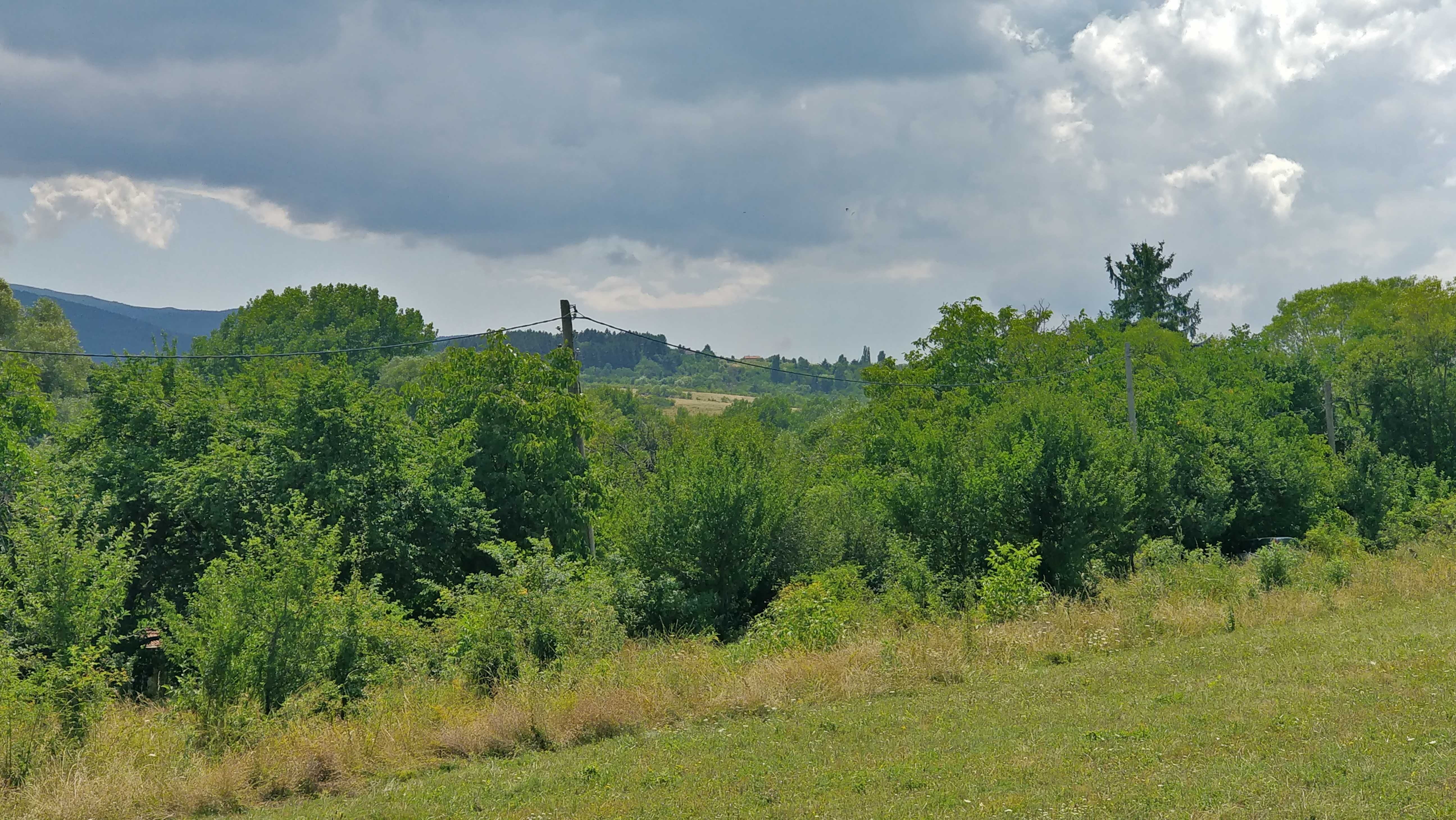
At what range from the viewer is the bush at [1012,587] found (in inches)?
585

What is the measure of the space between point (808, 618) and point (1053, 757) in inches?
251

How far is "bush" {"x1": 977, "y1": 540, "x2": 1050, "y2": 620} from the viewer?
1487cm

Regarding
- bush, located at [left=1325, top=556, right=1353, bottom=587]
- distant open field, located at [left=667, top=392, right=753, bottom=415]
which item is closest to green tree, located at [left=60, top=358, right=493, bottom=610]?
bush, located at [left=1325, top=556, right=1353, bottom=587]

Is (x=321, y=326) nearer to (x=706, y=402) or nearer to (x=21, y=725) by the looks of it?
(x=21, y=725)

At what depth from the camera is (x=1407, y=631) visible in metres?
12.3

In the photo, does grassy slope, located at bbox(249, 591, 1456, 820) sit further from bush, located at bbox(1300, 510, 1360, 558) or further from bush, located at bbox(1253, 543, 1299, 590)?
bush, located at bbox(1300, 510, 1360, 558)

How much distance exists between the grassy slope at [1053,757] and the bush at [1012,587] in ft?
11.4

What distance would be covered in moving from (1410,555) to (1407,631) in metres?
10.8

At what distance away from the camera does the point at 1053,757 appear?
7.87 m

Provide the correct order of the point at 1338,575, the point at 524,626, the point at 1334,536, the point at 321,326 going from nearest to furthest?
the point at 524,626 → the point at 1338,575 → the point at 1334,536 → the point at 321,326

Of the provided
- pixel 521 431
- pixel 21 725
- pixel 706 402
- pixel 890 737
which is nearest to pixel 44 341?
pixel 521 431

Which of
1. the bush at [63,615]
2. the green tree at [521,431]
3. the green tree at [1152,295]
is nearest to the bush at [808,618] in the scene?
the green tree at [521,431]

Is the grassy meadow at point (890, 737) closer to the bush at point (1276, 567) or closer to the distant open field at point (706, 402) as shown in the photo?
the bush at point (1276, 567)

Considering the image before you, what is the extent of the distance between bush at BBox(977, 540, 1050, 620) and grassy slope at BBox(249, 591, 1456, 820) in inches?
137
